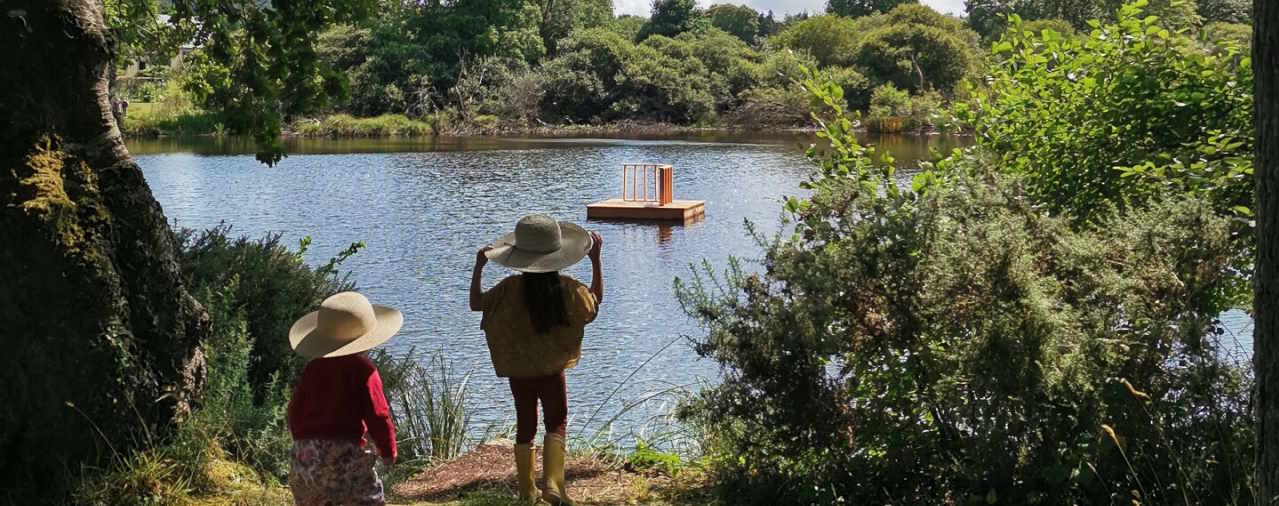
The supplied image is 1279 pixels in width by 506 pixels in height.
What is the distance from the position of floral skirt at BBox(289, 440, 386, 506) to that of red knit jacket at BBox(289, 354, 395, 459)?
47mm

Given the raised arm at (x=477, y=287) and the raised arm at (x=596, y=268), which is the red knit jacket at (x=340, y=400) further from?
the raised arm at (x=596, y=268)

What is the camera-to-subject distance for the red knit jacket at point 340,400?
14.7ft

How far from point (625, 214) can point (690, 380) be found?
16.2 metres

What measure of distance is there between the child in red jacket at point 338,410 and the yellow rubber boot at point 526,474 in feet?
3.67

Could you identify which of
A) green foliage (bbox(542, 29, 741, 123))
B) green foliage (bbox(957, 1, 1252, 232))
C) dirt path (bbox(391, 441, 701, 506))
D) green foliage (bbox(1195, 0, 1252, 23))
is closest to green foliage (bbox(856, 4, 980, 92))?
green foliage (bbox(542, 29, 741, 123))

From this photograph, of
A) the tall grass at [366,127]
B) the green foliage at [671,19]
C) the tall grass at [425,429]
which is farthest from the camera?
the green foliage at [671,19]

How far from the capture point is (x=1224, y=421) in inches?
180

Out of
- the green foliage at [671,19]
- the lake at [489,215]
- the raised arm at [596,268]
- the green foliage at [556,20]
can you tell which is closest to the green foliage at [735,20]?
the green foliage at [671,19]

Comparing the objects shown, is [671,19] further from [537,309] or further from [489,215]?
[537,309]

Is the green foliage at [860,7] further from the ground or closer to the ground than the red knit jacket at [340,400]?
further from the ground

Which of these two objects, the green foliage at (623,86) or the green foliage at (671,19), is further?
the green foliage at (671,19)

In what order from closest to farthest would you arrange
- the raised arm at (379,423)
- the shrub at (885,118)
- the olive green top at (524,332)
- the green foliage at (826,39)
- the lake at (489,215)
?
the raised arm at (379,423) < the olive green top at (524,332) < the lake at (489,215) < the shrub at (885,118) < the green foliage at (826,39)

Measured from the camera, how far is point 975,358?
4.73 m

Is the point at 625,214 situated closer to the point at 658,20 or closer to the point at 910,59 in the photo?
the point at 910,59
